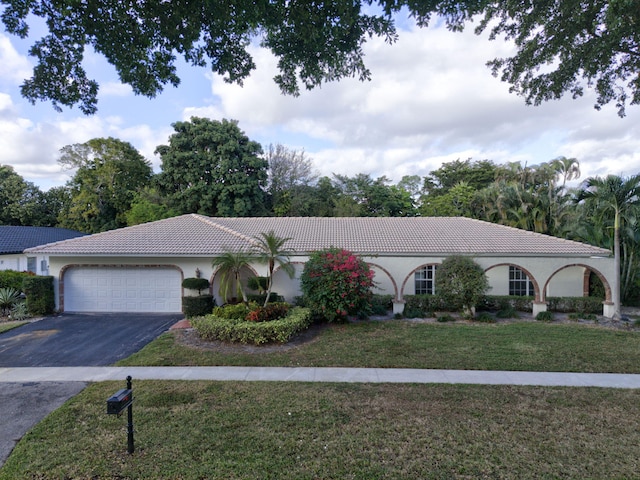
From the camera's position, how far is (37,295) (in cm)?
1376

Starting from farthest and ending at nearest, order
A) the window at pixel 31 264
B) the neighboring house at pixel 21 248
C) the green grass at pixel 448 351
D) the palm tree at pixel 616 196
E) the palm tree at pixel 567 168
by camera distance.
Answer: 1. the palm tree at pixel 567 168
2. the window at pixel 31 264
3. the neighboring house at pixel 21 248
4. the palm tree at pixel 616 196
5. the green grass at pixel 448 351

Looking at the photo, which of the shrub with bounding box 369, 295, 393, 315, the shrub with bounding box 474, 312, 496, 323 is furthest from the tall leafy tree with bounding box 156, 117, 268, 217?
the shrub with bounding box 474, 312, 496, 323

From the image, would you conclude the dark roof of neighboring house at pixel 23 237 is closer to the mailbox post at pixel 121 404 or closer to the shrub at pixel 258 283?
the shrub at pixel 258 283

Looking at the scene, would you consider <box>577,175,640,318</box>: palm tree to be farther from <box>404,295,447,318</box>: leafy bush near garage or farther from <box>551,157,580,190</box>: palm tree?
<box>551,157,580,190</box>: palm tree

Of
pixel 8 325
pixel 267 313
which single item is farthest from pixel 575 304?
pixel 8 325

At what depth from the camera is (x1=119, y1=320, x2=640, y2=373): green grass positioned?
850cm

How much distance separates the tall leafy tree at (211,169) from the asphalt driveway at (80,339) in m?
14.5

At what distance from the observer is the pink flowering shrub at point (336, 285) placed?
465 inches

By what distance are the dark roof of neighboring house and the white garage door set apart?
11162mm

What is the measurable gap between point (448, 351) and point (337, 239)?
26.5 ft

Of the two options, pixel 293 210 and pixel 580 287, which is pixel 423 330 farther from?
pixel 293 210

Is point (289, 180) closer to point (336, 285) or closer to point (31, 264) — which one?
point (31, 264)

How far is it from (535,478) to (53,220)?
47.1m

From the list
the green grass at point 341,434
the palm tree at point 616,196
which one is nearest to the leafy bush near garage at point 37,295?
the green grass at point 341,434
